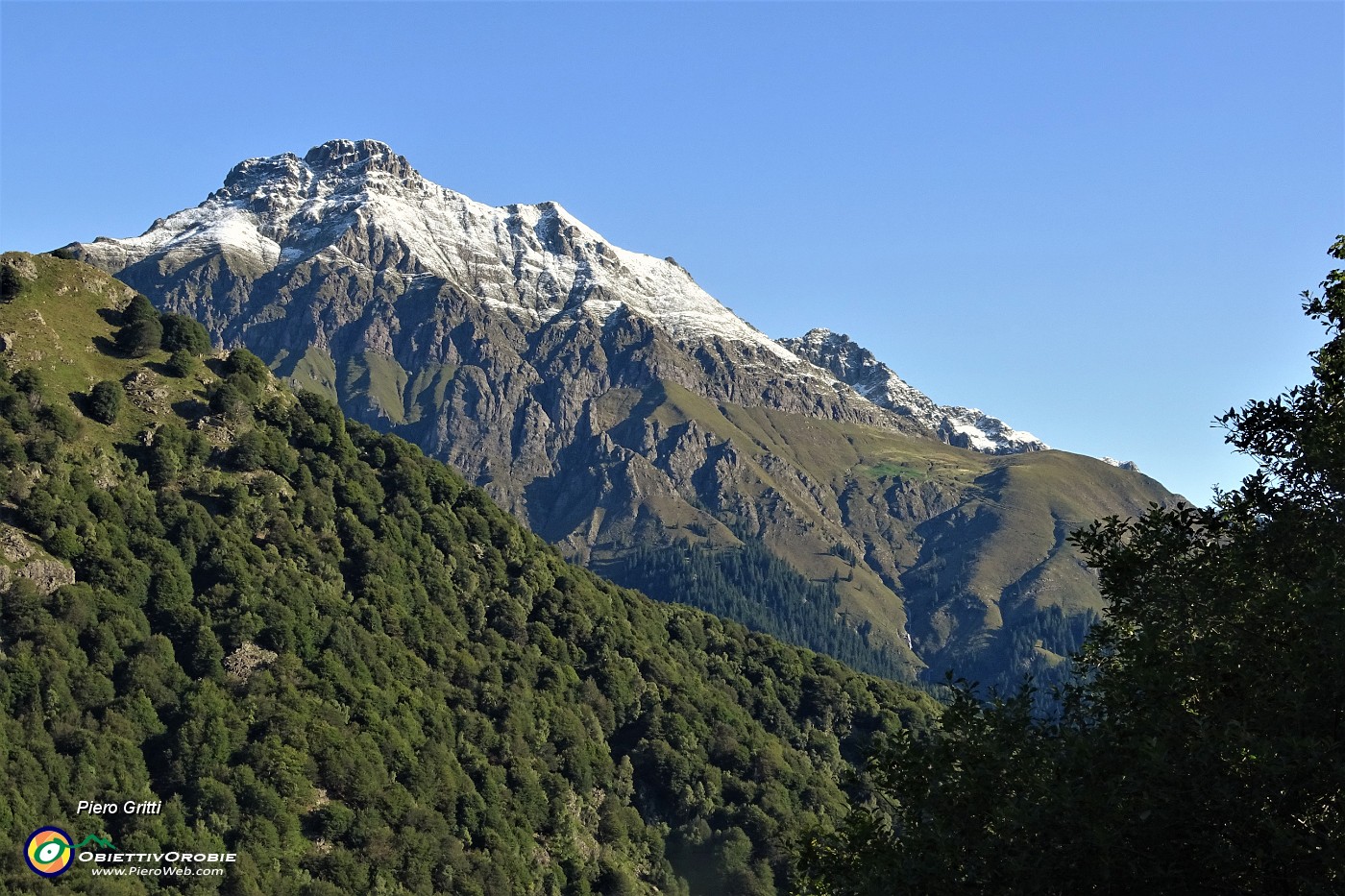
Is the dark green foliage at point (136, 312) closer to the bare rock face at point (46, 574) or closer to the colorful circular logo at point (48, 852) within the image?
the bare rock face at point (46, 574)

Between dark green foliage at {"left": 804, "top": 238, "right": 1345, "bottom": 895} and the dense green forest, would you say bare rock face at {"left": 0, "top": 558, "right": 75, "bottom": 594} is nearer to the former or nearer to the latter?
the dense green forest

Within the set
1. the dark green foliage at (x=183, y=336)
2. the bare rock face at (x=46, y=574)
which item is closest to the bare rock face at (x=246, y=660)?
the bare rock face at (x=46, y=574)

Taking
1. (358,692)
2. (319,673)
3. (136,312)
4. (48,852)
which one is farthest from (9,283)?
(48,852)

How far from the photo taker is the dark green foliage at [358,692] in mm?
119188

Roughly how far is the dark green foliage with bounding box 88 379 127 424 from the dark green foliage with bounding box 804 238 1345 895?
432 feet

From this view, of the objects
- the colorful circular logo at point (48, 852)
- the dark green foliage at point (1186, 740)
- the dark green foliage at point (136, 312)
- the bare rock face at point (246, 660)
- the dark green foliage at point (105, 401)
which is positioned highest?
the dark green foliage at point (136, 312)

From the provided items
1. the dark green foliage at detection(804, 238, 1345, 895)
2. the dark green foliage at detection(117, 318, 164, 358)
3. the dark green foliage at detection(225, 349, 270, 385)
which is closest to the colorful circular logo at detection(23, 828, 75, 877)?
the dark green foliage at detection(117, 318, 164, 358)

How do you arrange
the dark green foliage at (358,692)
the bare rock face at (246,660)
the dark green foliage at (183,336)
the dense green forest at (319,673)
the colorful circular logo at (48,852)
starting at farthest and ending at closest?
the dark green foliage at (183,336) → the bare rock face at (246,660) → the dense green forest at (319,673) → the dark green foliage at (358,692) → the colorful circular logo at (48,852)

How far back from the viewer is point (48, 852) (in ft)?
337

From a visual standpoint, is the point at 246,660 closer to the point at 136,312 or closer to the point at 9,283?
the point at 136,312

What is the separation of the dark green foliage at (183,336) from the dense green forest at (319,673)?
0.41m

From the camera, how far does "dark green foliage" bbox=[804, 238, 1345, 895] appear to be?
2505 centimetres

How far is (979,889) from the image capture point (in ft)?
88.1

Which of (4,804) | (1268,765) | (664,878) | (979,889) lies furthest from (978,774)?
(664,878)
